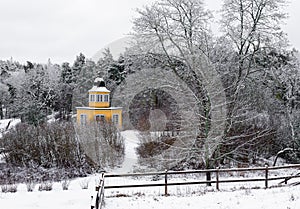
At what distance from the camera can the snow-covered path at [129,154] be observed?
67.2 feet

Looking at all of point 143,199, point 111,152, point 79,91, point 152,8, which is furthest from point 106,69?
point 143,199

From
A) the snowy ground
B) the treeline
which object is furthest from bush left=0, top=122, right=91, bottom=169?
the treeline

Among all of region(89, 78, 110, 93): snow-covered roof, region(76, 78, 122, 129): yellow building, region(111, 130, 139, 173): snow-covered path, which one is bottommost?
region(111, 130, 139, 173): snow-covered path

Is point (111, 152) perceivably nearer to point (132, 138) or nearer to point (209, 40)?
point (132, 138)

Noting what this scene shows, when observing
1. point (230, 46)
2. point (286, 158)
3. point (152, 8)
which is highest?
point (152, 8)

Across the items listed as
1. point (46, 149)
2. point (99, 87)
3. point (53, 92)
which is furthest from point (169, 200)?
point (53, 92)

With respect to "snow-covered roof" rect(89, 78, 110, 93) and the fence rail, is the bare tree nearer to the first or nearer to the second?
the fence rail

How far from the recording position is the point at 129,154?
23.0 metres

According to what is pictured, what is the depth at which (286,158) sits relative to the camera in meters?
23.3

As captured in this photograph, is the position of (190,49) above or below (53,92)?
below

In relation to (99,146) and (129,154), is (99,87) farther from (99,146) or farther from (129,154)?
(99,146)

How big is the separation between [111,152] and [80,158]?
209 centimetres

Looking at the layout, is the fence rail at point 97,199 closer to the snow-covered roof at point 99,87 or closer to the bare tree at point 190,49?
the bare tree at point 190,49

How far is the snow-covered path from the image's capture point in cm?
2048
